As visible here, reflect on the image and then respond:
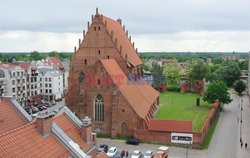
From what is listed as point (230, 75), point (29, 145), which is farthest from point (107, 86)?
point (230, 75)

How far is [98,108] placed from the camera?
47.0 m

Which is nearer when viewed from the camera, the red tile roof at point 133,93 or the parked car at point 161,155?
the parked car at point 161,155

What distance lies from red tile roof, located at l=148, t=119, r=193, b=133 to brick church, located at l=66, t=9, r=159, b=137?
1249mm

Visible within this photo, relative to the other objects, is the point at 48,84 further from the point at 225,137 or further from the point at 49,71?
the point at 225,137

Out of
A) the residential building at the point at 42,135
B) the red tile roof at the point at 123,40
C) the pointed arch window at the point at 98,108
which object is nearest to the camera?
the residential building at the point at 42,135

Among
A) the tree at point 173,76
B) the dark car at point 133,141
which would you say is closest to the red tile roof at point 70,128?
the dark car at point 133,141

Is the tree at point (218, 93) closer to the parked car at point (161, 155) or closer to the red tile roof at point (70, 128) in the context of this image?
the parked car at point (161, 155)

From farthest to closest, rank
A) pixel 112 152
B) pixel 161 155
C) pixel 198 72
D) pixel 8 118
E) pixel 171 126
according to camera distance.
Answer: pixel 198 72 → pixel 171 126 → pixel 112 152 → pixel 161 155 → pixel 8 118

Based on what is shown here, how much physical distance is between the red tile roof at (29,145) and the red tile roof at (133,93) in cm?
2397

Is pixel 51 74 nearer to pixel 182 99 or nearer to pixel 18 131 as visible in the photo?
pixel 182 99

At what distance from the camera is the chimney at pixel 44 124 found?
20.3 m

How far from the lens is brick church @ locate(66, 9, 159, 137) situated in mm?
44375

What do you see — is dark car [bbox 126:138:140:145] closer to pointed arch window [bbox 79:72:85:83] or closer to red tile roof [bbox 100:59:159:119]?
red tile roof [bbox 100:59:159:119]

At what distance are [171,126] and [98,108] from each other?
1209cm
